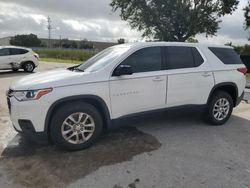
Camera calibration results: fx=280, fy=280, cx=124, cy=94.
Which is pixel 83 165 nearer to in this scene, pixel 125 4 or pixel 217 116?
pixel 217 116

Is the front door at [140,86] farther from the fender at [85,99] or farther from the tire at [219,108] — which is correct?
the tire at [219,108]

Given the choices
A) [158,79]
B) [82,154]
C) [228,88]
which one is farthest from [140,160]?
[228,88]

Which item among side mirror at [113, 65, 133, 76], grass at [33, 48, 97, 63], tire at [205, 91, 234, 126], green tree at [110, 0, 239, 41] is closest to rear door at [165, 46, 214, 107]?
tire at [205, 91, 234, 126]

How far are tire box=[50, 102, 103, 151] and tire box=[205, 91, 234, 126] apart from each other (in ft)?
8.02

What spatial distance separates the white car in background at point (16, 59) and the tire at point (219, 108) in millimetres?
13467

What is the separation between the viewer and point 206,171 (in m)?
3.80

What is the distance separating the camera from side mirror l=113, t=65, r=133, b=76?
14.6 ft

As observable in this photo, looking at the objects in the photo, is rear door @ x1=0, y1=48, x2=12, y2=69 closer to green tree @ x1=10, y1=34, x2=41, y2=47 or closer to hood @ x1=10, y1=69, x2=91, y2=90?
hood @ x1=10, y1=69, x2=91, y2=90

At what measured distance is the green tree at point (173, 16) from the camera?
26.2 m

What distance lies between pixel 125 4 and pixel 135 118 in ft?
79.7

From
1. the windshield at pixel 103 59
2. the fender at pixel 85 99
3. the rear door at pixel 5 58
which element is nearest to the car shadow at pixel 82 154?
the fender at pixel 85 99

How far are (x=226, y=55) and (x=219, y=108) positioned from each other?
1153mm

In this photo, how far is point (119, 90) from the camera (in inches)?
180

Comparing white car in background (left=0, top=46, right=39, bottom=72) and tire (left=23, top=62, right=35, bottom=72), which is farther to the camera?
tire (left=23, top=62, right=35, bottom=72)
